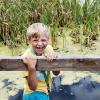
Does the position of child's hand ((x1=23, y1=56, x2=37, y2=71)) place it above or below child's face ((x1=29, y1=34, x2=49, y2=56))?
below

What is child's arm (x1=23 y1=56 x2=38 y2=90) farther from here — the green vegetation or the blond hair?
the green vegetation

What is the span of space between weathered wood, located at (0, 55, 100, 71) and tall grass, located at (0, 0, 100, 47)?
2.79 m

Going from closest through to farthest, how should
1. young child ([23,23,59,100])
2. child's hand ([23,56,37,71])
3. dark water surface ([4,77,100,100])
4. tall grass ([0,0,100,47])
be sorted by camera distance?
child's hand ([23,56,37,71])
young child ([23,23,59,100])
dark water surface ([4,77,100,100])
tall grass ([0,0,100,47])

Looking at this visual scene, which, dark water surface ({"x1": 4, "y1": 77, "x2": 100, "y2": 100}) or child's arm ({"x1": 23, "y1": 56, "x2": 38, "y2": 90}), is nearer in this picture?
child's arm ({"x1": 23, "y1": 56, "x2": 38, "y2": 90})

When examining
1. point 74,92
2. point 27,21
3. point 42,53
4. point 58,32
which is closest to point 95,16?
point 58,32

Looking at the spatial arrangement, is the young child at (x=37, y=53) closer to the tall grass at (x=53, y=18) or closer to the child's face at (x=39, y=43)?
the child's face at (x=39, y=43)

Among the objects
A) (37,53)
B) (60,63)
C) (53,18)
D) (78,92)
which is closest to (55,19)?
(53,18)

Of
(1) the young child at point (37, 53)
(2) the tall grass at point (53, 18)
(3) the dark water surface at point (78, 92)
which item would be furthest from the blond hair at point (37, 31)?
(2) the tall grass at point (53, 18)

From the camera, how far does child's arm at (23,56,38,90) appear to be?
228 centimetres

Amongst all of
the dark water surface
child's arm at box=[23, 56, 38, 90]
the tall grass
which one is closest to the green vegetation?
the tall grass

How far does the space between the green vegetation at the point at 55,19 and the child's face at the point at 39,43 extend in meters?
2.59

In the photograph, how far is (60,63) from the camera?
2318 mm

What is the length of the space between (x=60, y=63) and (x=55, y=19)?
10.6 ft

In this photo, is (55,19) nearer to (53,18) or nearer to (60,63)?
(53,18)
